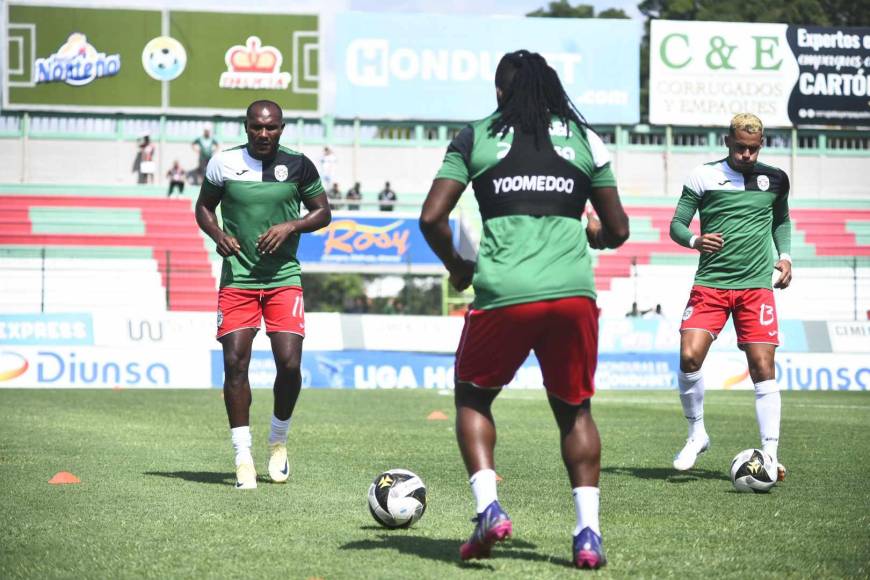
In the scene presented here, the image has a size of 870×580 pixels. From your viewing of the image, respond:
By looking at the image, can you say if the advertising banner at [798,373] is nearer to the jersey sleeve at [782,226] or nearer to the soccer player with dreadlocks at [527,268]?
the jersey sleeve at [782,226]

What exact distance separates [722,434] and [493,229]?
26.4 feet

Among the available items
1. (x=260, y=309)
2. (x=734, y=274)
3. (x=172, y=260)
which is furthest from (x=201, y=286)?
(x=734, y=274)

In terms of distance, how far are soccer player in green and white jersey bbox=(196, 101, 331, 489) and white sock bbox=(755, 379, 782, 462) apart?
10.7 feet

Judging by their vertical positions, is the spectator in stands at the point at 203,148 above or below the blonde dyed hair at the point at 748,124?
above

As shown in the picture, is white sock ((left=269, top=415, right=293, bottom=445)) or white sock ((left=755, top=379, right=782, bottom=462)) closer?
white sock ((left=269, top=415, right=293, bottom=445))

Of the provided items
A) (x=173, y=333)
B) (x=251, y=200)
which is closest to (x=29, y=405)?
(x=173, y=333)

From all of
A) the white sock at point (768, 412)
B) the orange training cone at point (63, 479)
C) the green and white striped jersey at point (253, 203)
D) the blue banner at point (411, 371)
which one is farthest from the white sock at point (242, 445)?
the blue banner at point (411, 371)

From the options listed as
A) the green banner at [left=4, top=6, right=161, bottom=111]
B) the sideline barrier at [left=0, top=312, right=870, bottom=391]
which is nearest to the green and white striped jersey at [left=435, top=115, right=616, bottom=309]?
the sideline barrier at [left=0, top=312, right=870, bottom=391]

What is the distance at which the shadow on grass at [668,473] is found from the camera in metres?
8.62

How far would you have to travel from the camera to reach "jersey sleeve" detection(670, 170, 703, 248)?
8797mm

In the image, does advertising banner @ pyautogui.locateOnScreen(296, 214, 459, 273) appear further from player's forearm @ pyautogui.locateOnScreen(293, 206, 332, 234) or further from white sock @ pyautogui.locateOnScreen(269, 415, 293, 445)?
white sock @ pyautogui.locateOnScreen(269, 415, 293, 445)

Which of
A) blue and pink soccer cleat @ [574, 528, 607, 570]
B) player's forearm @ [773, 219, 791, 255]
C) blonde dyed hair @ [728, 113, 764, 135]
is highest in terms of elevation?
blonde dyed hair @ [728, 113, 764, 135]

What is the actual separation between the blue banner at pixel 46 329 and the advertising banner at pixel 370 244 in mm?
9151

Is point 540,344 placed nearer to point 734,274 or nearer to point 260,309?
point 260,309
